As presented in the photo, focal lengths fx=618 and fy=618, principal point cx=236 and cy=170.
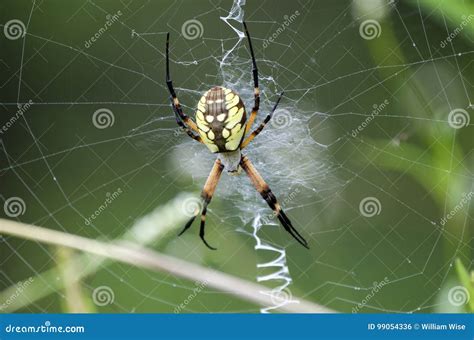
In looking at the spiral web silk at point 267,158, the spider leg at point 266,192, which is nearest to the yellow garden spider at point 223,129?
the spider leg at point 266,192

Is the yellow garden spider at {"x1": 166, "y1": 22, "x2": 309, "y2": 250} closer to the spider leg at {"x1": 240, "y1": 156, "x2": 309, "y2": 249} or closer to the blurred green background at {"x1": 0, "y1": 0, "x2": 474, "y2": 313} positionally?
the spider leg at {"x1": 240, "y1": 156, "x2": 309, "y2": 249}

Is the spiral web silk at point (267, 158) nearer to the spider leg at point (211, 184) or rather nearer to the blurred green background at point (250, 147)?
the blurred green background at point (250, 147)

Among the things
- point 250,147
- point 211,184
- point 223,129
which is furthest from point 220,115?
point 250,147

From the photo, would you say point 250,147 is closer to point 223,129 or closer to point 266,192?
point 266,192

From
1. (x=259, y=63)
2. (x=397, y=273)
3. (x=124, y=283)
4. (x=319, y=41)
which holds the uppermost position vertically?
(x=319, y=41)

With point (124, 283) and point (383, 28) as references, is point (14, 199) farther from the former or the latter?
point (383, 28)

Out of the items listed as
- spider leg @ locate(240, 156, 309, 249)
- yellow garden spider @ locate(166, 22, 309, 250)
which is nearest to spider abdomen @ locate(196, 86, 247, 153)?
yellow garden spider @ locate(166, 22, 309, 250)

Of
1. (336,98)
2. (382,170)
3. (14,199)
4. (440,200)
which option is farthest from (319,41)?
(14,199)
